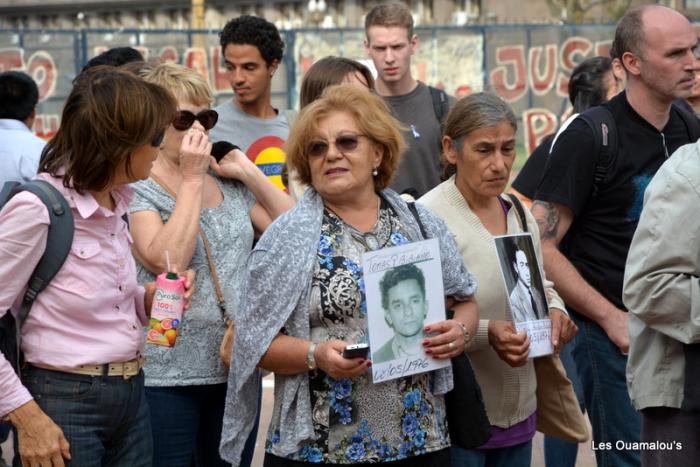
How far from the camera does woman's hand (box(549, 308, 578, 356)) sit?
4199mm

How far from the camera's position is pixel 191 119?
4258 mm

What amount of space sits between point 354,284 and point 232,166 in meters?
1.18

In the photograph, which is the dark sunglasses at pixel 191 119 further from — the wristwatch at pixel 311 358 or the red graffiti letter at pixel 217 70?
the red graffiti letter at pixel 217 70

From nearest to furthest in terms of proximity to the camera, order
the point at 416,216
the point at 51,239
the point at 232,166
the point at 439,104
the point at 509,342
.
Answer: the point at 51,239 < the point at 416,216 < the point at 509,342 < the point at 232,166 < the point at 439,104

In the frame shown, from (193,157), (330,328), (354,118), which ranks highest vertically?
(354,118)

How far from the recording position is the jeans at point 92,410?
325cm

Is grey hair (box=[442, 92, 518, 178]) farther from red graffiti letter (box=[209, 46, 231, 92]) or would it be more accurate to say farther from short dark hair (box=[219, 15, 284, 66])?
red graffiti letter (box=[209, 46, 231, 92])

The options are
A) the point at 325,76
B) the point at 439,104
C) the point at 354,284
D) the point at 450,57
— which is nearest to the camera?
the point at 354,284

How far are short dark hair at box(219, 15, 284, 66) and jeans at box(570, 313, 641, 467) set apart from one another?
1.95 meters

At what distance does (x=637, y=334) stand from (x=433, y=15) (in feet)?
79.4

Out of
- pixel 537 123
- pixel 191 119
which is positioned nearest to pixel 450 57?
pixel 537 123

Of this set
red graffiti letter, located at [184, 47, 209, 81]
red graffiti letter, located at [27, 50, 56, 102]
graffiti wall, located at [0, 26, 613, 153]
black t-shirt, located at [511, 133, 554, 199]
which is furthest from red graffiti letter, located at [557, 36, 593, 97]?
black t-shirt, located at [511, 133, 554, 199]

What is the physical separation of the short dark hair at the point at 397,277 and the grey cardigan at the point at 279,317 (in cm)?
20

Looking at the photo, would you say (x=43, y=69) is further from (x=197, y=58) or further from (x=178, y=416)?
(x=178, y=416)
